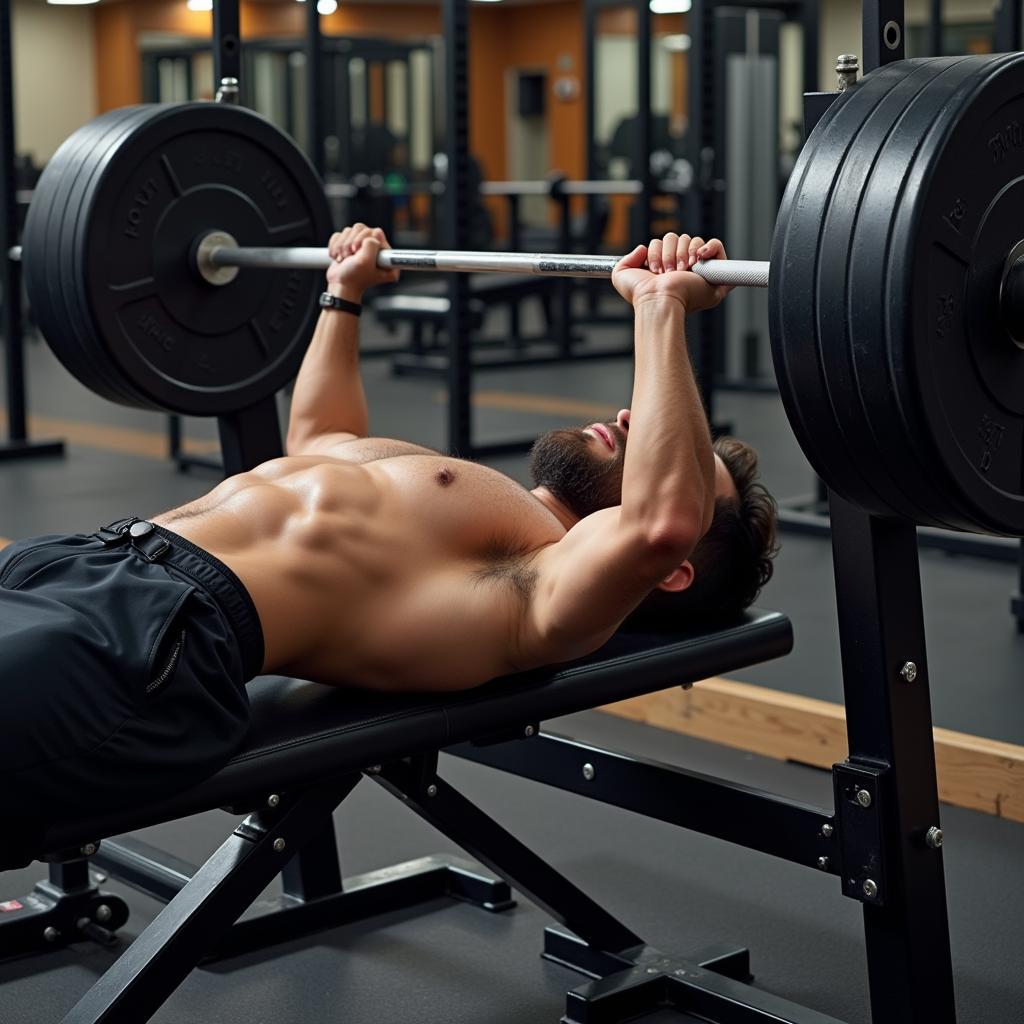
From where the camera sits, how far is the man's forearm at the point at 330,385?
2.35 metres

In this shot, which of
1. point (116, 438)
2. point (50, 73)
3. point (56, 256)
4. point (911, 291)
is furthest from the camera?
point (50, 73)

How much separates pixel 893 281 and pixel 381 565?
2.33ft

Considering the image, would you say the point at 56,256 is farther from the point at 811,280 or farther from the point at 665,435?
the point at 811,280

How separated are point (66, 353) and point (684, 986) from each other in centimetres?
133

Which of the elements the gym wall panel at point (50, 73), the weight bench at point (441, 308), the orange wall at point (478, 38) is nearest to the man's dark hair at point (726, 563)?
the weight bench at point (441, 308)

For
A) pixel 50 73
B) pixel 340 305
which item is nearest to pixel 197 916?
pixel 340 305

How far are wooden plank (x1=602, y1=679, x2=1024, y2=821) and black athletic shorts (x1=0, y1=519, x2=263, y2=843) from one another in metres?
1.28

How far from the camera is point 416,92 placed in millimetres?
15766

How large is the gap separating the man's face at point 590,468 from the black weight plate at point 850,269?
574 mm

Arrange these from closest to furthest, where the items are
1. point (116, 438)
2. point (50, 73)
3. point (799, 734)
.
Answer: point (799, 734)
point (116, 438)
point (50, 73)

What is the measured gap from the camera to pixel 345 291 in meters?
2.34

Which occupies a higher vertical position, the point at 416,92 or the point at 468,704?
the point at 416,92

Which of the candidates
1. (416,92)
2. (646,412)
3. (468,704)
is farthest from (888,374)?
(416,92)

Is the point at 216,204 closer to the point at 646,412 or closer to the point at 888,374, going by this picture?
the point at 646,412
